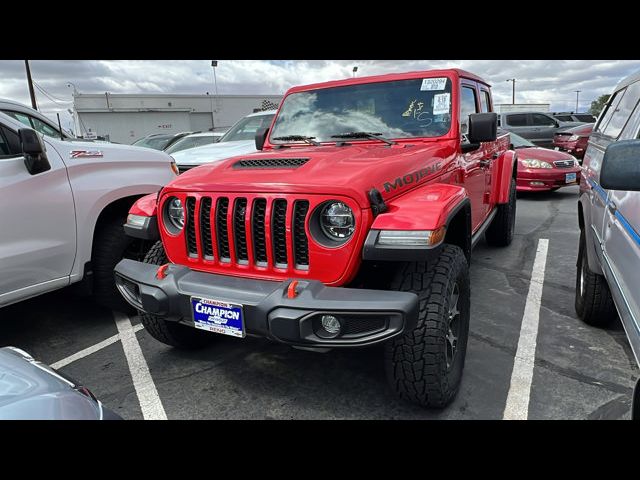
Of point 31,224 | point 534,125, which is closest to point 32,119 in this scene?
point 31,224

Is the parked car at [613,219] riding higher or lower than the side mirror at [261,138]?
lower

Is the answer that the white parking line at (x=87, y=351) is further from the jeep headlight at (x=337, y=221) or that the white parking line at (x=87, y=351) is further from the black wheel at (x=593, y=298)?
the black wheel at (x=593, y=298)

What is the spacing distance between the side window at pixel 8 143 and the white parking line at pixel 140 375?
1581 mm

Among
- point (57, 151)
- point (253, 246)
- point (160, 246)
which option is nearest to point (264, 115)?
point (57, 151)

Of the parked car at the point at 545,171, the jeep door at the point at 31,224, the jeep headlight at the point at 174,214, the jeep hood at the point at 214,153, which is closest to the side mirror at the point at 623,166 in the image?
the jeep headlight at the point at 174,214

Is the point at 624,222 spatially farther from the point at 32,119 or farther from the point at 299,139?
the point at 32,119

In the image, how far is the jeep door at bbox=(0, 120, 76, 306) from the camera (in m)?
3.17

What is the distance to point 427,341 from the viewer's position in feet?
7.59

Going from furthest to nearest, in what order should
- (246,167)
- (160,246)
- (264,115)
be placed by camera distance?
(264,115), (160,246), (246,167)

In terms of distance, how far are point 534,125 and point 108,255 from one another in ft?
48.5

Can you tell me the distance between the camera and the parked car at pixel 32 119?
13.3ft

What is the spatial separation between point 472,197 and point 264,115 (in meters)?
5.04
